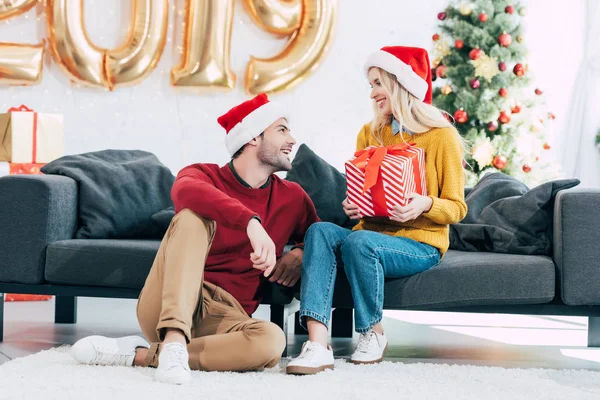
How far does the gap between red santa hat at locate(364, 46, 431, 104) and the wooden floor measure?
99 centimetres

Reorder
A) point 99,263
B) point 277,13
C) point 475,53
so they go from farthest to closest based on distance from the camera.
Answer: point 475,53 → point 277,13 → point 99,263

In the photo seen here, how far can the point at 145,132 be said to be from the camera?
4426mm

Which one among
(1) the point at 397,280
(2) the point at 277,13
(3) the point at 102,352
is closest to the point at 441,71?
(2) the point at 277,13

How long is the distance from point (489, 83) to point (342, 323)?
6.88ft

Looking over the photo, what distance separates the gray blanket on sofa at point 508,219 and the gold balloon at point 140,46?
2065 millimetres

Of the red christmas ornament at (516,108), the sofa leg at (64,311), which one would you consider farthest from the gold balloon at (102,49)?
the red christmas ornament at (516,108)

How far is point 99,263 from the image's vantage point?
277 cm

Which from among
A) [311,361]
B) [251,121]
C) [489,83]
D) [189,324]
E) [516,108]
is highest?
[489,83]

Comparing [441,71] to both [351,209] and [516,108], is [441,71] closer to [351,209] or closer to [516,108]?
[516,108]

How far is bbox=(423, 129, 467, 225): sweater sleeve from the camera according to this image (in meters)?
2.54

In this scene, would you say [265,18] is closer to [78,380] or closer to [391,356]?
[391,356]

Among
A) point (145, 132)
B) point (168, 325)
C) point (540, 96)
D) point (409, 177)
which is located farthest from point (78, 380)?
point (540, 96)

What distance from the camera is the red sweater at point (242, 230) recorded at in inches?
98.0

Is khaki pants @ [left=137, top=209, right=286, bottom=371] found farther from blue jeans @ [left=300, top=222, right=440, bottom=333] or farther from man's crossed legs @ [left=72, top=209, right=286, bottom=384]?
blue jeans @ [left=300, top=222, right=440, bottom=333]
